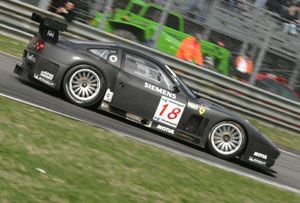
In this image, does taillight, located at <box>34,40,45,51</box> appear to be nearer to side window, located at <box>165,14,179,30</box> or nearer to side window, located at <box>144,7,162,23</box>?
side window, located at <box>144,7,162,23</box>

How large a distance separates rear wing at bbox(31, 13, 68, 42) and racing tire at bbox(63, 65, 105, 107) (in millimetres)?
756

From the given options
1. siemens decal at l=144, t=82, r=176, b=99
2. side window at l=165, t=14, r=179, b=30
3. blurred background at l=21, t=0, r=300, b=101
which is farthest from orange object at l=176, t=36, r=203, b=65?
siemens decal at l=144, t=82, r=176, b=99

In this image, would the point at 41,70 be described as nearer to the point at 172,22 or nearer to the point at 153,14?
the point at 153,14

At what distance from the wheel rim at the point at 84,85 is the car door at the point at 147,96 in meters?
0.34

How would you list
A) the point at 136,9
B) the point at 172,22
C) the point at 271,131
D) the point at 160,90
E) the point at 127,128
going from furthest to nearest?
1. the point at 271,131
2. the point at 172,22
3. the point at 136,9
4. the point at 160,90
5. the point at 127,128

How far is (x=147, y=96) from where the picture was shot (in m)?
9.47

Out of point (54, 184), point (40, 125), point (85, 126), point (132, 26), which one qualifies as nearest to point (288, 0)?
point (132, 26)

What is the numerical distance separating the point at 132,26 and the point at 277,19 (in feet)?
12.9

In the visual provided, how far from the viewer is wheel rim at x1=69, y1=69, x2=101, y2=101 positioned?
30.8 feet

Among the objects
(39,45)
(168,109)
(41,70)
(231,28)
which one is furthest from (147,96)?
(231,28)

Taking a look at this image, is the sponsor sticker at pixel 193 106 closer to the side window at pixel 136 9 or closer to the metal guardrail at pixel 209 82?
the metal guardrail at pixel 209 82

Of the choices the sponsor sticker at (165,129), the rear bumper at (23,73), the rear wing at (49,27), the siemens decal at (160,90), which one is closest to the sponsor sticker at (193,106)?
the siemens decal at (160,90)

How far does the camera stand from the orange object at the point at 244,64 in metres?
15.2

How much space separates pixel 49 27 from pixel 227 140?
139 inches
